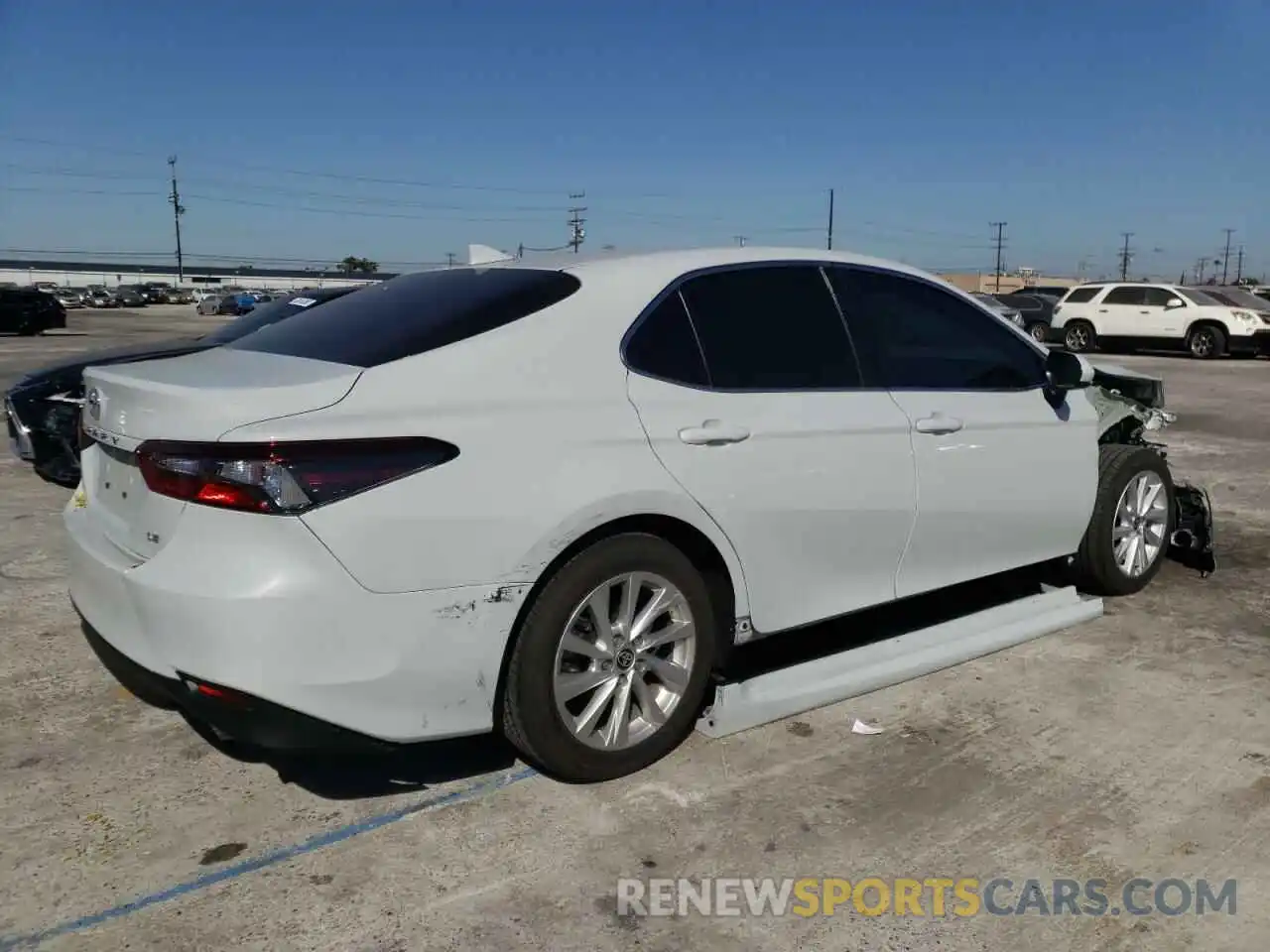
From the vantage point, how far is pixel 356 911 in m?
2.54

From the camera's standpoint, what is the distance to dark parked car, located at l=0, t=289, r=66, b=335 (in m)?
27.2

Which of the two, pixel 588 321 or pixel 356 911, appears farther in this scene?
pixel 588 321

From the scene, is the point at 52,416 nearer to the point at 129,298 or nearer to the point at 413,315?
the point at 413,315

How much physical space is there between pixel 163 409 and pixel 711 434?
1535 mm

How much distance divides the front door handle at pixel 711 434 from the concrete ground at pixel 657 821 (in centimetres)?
102

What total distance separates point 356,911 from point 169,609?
0.87 metres

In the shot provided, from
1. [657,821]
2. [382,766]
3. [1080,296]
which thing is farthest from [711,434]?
[1080,296]

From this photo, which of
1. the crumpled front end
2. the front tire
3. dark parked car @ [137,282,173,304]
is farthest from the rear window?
dark parked car @ [137,282,173,304]

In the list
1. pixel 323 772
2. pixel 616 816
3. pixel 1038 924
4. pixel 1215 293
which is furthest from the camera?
pixel 1215 293

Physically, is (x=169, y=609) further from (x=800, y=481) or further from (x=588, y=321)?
(x=800, y=481)

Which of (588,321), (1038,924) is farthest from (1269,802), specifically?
(588,321)

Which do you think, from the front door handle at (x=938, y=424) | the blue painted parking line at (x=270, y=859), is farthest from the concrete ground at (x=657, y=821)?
the front door handle at (x=938, y=424)

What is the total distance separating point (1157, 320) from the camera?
2369 cm

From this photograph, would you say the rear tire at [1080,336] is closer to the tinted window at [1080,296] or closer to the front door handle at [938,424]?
the tinted window at [1080,296]
